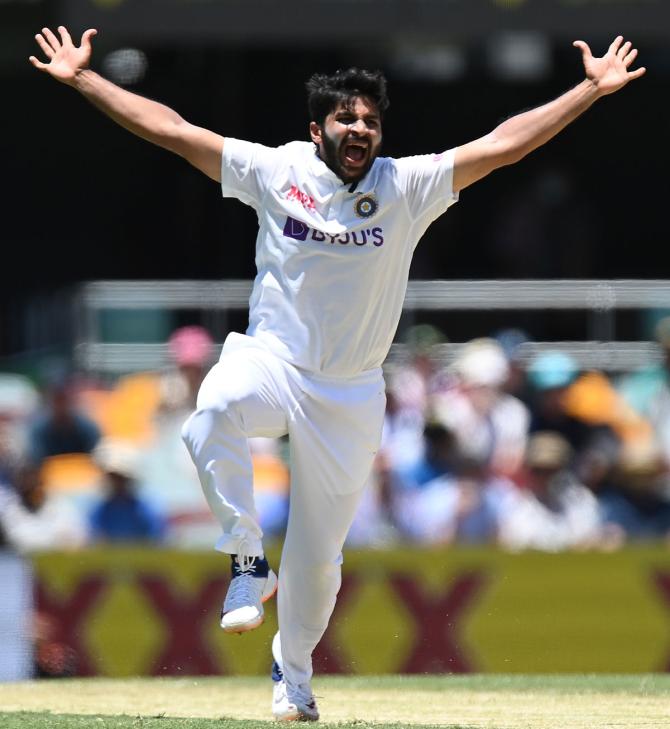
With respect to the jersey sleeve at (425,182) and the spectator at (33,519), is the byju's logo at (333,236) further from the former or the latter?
the spectator at (33,519)

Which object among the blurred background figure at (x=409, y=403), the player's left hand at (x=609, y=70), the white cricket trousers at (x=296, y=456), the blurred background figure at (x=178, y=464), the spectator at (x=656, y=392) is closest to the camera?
the white cricket trousers at (x=296, y=456)

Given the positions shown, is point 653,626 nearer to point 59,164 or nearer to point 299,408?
point 299,408

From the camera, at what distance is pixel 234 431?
614cm

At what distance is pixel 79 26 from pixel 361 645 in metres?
5.58

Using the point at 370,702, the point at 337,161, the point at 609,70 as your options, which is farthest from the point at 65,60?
the point at 370,702

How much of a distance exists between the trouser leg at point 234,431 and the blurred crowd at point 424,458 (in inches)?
153

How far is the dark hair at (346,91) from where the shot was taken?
624cm

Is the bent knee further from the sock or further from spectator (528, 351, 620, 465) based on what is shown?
spectator (528, 351, 620, 465)

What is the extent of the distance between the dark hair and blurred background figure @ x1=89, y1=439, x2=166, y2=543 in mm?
4575

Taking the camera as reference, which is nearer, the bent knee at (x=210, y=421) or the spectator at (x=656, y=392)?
the bent knee at (x=210, y=421)

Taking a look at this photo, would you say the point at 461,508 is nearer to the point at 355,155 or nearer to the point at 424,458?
the point at 424,458

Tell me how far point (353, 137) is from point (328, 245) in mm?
379

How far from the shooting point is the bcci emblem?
6215 millimetres

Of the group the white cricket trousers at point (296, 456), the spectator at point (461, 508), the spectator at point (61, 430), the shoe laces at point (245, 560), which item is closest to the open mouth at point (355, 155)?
the white cricket trousers at point (296, 456)
